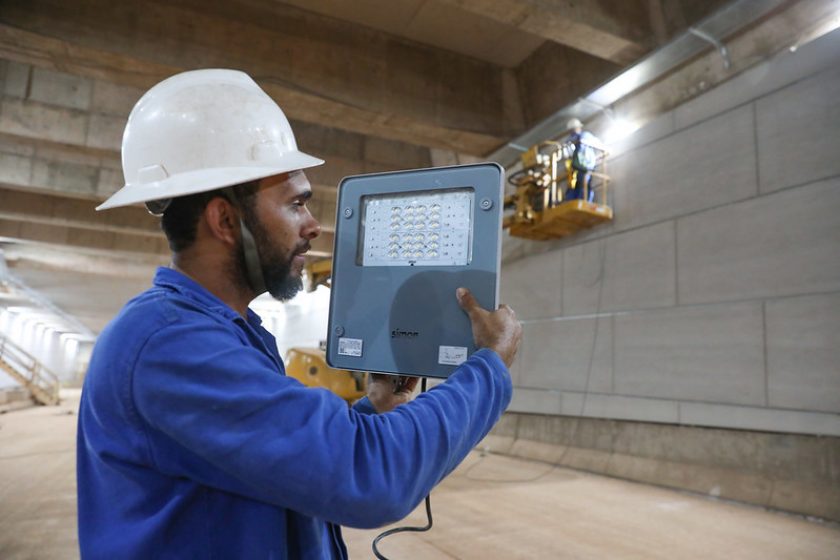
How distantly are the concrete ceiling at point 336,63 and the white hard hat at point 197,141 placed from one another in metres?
4.22

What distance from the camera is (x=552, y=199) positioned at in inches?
267

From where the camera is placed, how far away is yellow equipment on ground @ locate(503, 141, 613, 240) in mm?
6359

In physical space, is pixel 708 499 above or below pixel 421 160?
Result: below

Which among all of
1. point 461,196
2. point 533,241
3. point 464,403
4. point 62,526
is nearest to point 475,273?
point 461,196

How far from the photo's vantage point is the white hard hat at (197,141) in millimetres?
1264

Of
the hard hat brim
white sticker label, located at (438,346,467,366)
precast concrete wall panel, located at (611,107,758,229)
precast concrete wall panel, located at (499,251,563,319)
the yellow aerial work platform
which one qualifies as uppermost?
precast concrete wall panel, located at (611,107,758,229)

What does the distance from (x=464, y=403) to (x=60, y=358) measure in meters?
38.6

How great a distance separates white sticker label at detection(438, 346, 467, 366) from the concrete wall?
169 inches

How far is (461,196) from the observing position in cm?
141

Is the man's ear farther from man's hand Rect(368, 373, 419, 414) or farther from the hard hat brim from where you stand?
man's hand Rect(368, 373, 419, 414)


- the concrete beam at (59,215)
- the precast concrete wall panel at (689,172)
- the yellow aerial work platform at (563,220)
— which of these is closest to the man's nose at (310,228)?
the precast concrete wall panel at (689,172)

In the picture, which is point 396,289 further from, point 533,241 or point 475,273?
point 533,241

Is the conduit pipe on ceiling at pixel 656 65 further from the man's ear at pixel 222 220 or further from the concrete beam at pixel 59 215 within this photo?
the concrete beam at pixel 59 215

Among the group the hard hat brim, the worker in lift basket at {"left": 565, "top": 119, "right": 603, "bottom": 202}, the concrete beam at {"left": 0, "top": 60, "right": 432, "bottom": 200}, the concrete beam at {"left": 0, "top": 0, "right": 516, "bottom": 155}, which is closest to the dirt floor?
the hard hat brim
